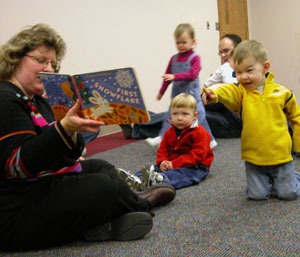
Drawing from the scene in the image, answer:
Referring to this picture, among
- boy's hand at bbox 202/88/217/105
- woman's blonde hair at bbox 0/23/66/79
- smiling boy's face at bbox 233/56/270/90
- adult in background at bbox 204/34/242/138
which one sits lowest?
adult in background at bbox 204/34/242/138

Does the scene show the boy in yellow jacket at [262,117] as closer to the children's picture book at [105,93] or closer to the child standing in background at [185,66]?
the children's picture book at [105,93]

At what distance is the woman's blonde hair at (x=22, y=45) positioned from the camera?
112 centimetres

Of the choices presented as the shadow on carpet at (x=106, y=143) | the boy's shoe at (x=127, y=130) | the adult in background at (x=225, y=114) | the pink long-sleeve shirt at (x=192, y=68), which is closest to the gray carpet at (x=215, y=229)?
the pink long-sleeve shirt at (x=192, y=68)

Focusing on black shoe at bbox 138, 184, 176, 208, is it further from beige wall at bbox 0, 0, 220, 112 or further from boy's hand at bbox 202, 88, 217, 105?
beige wall at bbox 0, 0, 220, 112

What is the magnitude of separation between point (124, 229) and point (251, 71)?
80 cm

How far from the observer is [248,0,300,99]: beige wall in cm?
510

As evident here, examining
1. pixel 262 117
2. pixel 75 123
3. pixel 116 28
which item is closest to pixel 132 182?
pixel 262 117

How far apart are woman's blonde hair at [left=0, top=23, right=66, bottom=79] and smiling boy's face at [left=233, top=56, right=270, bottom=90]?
74cm

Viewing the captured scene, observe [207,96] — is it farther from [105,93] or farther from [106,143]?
[106,143]

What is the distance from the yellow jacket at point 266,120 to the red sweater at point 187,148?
16.9 inches

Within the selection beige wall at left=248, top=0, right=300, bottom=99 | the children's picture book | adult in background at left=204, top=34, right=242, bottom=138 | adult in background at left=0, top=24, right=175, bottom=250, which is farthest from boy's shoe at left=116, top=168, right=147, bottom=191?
beige wall at left=248, top=0, right=300, bottom=99

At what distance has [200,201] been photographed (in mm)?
1532

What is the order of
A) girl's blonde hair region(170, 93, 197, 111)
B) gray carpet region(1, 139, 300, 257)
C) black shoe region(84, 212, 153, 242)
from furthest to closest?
girl's blonde hair region(170, 93, 197, 111) < black shoe region(84, 212, 153, 242) < gray carpet region(1, 139, 300, 257)

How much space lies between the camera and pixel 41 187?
3.68 ft
